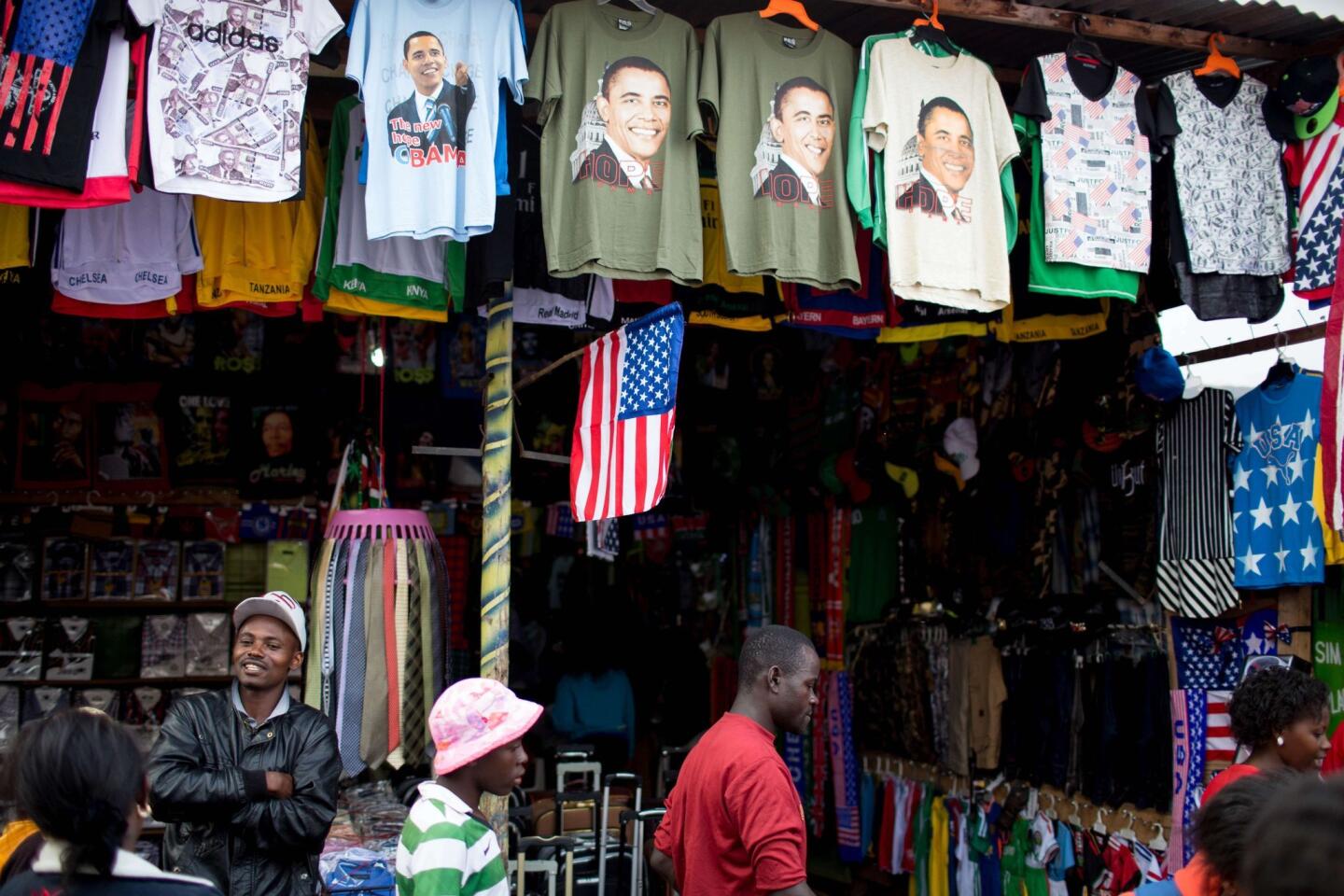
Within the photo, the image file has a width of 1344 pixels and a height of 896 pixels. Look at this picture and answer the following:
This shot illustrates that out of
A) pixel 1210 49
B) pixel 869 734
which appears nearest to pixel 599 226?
pixel 1210 49

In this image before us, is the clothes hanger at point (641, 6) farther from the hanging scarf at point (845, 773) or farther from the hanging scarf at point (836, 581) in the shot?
the hanging scarf at point (845, 773)

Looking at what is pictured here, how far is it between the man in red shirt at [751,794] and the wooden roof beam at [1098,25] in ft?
10.2

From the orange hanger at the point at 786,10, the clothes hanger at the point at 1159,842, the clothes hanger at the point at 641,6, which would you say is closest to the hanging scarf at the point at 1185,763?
the clothes hanger at the point at 1159,842

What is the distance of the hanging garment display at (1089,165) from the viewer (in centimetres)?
581

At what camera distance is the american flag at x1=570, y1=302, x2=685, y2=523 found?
5207mm

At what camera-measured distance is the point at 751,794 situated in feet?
11.8

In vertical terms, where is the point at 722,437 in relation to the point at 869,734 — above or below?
above

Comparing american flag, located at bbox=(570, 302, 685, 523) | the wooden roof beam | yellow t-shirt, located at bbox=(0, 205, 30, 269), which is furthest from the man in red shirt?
yellow t-shirt, located at bbox=(0, 205, 30, 269)

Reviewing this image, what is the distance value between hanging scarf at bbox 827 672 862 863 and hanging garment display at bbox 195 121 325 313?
5.04 metres

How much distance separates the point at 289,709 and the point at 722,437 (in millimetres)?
5799

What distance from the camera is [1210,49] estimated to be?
6.11 meters

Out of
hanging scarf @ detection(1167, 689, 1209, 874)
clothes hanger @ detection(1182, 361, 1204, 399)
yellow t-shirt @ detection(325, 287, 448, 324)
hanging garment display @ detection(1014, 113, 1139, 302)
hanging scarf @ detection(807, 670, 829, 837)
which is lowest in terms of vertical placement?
hanging scarf @ detection(807, 670, 829, 837)

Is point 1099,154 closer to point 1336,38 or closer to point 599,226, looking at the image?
point 1336,38

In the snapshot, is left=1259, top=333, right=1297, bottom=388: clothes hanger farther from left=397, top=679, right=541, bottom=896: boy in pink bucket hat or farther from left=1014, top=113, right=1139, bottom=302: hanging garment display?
left=397, top=679, right=541, bottom=896: boy in pink bucket hat
